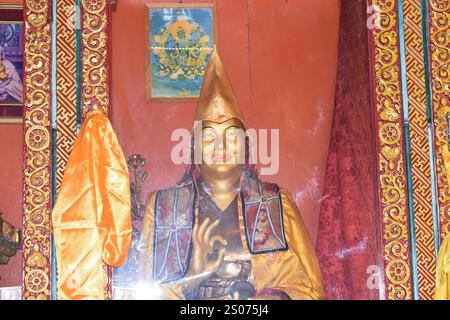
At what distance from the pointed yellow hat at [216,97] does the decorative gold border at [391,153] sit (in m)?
0.67

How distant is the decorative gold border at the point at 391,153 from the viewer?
5.42 metres

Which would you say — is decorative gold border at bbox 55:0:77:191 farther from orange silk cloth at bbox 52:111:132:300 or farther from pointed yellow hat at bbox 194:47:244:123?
pointed yellow hat at bbox 194:47:244:123

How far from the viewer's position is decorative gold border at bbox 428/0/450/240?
→ 18.0 feet

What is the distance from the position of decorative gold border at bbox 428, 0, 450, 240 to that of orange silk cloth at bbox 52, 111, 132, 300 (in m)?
1.47

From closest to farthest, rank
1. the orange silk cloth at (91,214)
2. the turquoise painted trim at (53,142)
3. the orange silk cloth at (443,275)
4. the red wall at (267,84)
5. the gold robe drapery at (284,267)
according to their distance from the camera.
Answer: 1. the orange silk cloth at (91,214)
2. the orange silk cloth at (443,275)
3. the turquoise painted trim at (53,142)
4. the gold robe drapery at (284,267)
5. the red wall at (267,84)

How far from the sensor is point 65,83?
5.47 metres

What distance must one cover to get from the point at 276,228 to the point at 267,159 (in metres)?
0.38

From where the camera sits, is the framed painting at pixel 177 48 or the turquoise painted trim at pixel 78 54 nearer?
the turquoise painted trim at pixel 78 54

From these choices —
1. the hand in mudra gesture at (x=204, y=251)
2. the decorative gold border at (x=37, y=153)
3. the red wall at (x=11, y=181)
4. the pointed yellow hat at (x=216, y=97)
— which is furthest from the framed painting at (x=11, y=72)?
the hand in mudra gesture at (x=204, y=251)

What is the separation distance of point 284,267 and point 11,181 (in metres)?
1.37

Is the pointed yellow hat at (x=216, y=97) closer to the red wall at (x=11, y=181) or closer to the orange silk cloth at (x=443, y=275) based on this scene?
the red wall at (x=11, y=181)

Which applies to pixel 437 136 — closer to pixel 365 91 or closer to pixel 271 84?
pixel 365 91

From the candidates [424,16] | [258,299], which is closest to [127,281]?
[258,299]

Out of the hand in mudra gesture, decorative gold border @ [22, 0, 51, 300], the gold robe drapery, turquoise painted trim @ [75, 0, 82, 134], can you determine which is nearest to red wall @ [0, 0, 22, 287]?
decorative gold border @ [22, 0, 51, 300]
